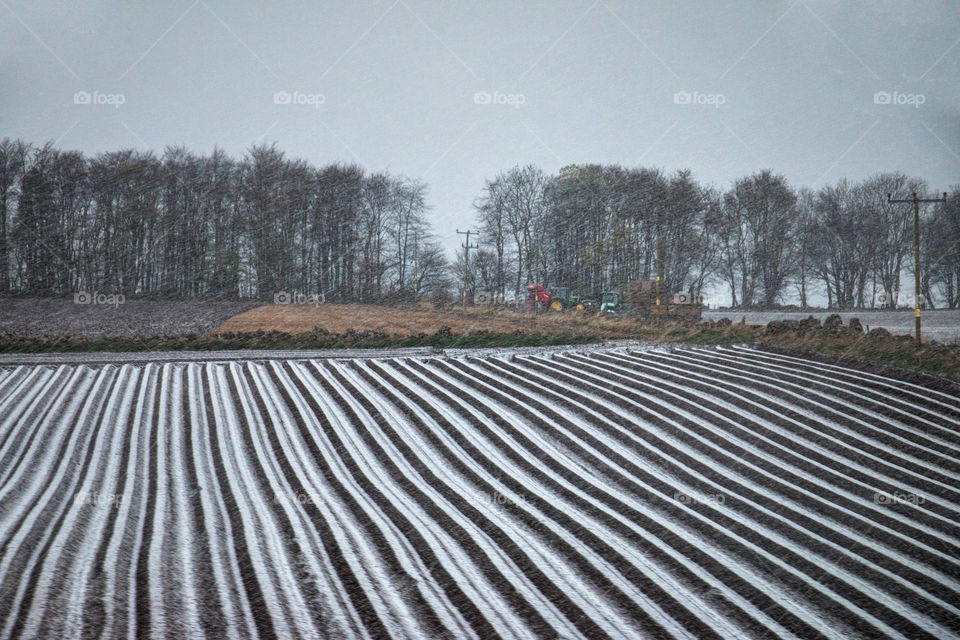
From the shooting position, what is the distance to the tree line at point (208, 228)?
810 inches

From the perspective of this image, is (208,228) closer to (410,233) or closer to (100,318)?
(100,318)

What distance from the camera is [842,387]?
945cm

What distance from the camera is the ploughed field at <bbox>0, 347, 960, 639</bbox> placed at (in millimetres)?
4414

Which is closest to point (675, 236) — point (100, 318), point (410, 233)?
point (410, 233)

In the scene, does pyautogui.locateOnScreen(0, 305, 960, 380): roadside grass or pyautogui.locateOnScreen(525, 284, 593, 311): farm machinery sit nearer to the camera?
pyautogui.locateOnScreen(0, 305, 960, 380): roadside grass

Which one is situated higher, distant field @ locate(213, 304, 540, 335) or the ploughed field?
distant field @ locate(213, 304, 540, 335)

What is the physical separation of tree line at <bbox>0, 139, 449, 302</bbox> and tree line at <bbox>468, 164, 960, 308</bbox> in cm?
545

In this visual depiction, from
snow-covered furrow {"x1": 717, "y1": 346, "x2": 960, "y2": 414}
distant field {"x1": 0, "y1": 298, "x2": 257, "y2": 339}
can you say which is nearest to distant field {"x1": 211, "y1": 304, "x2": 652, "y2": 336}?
distant field {"x1": 0, "y1": 298, "x2": 257, "y2": 339}

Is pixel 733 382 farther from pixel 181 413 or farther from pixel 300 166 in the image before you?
pixel 300 166

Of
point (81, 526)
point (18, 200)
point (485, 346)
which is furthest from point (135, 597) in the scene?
point (18, 200)

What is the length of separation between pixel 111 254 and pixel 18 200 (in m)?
3.31

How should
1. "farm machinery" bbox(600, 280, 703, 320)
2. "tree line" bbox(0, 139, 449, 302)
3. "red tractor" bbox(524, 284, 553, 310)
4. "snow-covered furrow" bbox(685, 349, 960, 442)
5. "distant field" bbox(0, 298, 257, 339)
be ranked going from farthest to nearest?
"red tractor" bbox(524, 284, 553, 310) < "farm machinery" bbox(600, 280, 703, 320) < "tree line" bbox(0, 139, 449, 302) < "distant field" bbox(0, 298, 257, 339) < "snow-covered furrow" bbox(685, 349, 960, 442)

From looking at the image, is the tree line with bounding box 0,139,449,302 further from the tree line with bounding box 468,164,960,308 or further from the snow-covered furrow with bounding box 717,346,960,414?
the snow-covered furrow with bounding box 717,346,960,414

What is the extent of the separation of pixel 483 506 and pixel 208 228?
24.6m
